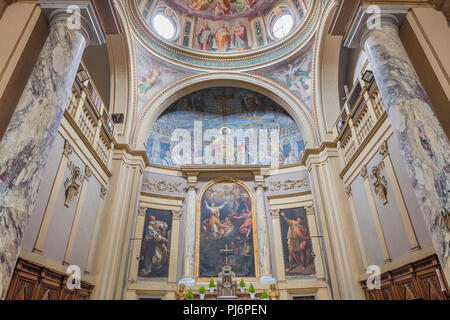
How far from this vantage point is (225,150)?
46.9 feet

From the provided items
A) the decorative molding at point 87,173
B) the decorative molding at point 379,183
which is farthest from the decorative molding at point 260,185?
the decorative molding at point 87,173

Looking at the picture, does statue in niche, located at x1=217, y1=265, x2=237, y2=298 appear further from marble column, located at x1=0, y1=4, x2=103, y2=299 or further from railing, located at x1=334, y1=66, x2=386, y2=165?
marble column, located at x1=0, y1=4, x2=103, y2=299

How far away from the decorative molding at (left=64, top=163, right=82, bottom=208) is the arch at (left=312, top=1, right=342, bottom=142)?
873 centimetres

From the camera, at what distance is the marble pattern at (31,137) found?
334 centimetres

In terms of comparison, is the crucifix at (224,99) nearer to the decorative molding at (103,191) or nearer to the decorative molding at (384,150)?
the decorative molding at (103,191)

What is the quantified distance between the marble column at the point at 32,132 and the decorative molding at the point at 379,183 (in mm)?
7317

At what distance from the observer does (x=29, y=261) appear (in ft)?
18.8

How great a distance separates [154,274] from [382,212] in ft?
26.3

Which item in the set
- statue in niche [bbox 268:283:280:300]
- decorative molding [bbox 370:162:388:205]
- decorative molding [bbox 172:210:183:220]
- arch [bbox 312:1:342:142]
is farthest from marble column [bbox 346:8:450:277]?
decorative molding [bbox 172:210:183:220]

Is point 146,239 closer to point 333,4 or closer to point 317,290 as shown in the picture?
point 317,290

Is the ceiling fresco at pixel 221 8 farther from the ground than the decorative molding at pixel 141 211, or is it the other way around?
the ceiling fresco at pixel 221 8

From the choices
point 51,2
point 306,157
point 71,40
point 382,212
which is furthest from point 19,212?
point 306,157

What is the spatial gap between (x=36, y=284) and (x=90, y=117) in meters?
4.79

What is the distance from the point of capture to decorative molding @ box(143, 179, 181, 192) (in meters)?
12.4
